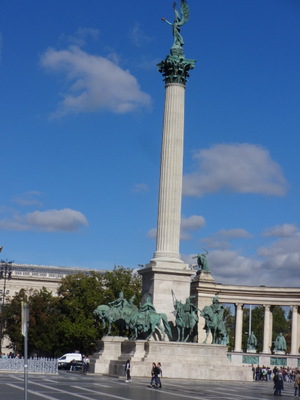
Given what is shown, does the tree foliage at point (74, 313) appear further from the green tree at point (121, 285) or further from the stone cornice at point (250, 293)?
the stone cornice at point (250, 293)

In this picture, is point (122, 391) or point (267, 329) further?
point (267, 329)

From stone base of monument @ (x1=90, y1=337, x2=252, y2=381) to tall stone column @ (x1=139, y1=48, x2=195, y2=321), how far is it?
464 centimetres

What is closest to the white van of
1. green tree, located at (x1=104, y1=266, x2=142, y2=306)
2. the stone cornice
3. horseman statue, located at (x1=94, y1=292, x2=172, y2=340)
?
green tree, located at (x1=104, y1=266, x2=142, y2=306)

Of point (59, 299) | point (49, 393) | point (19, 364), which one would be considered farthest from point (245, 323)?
point (49, 393)

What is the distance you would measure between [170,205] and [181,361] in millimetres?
12955

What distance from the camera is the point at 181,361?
5606 centimetres

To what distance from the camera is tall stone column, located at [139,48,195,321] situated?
199 ft

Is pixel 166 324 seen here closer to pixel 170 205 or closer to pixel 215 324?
pixel 215 324

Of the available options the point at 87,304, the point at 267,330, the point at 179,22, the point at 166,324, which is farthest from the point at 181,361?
the point at 267,330

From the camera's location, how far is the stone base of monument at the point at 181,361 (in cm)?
5527

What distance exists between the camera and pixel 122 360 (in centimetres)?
5828

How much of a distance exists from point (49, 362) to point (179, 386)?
17.3m

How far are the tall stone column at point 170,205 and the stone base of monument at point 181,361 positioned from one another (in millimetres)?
4641

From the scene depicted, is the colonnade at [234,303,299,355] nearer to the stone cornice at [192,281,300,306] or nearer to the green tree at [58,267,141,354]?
the stone cornice at [192,281,300,306]
